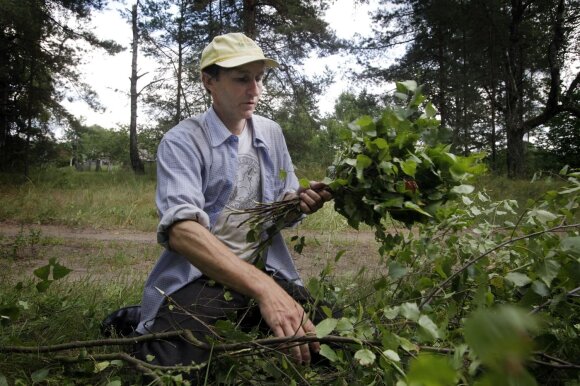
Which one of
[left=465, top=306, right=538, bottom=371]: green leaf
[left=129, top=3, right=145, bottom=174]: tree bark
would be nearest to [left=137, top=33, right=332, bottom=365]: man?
[left=465, top=306, right=538, bottom=371]: green leaf

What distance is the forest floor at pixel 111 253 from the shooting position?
4156mm

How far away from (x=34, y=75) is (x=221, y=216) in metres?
14.2

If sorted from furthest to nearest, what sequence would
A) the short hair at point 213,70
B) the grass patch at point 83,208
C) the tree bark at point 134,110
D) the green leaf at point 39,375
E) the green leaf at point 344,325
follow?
1. the tree bark at point 134,110
2. the grass patch at point 83,208
3. the short hair at point 213,70
4. the green leaf at point 39,375
5. the green leaf at point 344,325

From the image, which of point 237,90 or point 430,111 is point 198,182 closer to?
→ point 237,90

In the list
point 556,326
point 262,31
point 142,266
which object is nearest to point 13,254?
point 142,266

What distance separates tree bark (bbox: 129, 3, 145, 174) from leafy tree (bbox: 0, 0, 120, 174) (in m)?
3.56

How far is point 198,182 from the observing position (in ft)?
7.20

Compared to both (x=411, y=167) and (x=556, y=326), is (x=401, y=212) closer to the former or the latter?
(x=411, y=167)

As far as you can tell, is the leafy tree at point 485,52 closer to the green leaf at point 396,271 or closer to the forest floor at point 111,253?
the forest floor at point 111,253

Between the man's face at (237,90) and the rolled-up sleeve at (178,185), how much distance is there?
30cm

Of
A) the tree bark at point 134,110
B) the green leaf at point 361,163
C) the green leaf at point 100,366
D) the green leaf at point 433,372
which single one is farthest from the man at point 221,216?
the tree bark at point 134,110

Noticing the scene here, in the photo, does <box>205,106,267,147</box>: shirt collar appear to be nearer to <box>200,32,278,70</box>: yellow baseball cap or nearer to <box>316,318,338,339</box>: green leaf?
<box>200,32,278,70</box>: yellow baseball cap

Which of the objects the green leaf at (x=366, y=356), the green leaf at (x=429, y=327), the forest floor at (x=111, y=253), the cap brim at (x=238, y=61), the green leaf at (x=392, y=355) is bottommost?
the forest floor at (x=111, y=253)

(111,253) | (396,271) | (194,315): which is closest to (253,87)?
(194,315)
